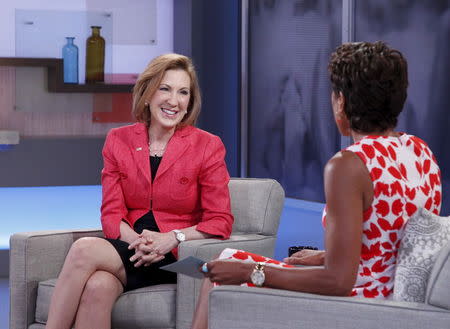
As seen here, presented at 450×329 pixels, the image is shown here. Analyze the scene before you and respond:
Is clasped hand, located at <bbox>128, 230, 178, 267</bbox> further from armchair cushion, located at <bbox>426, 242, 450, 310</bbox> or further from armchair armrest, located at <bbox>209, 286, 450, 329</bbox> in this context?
armchair cushion, located at <bbox>426, 242, 450, 310</bbox>

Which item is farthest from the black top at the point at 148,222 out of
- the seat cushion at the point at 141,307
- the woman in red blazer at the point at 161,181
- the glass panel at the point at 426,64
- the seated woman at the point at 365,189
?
the glass panel at the point at 426,64

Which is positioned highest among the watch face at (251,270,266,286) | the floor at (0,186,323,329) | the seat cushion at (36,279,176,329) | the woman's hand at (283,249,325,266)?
the watch face at (251,270,266,286)

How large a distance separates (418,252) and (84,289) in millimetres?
1129

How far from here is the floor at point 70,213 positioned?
614cm

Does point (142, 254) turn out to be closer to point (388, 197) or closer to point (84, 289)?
point (84, 289)

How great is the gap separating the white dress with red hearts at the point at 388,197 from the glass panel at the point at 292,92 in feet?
16.9

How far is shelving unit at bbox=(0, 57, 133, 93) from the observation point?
8.01 meters

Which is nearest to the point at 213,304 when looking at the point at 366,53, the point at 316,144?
the point at 366,53

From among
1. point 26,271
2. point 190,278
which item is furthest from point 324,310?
point 26,271

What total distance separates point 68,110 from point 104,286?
617 centimetres

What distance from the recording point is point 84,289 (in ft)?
8.25

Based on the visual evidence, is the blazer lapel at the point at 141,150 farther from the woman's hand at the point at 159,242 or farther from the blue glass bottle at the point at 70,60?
the blue glass bottle at the point at 70,60

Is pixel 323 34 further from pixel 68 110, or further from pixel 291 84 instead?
pixel 68 110

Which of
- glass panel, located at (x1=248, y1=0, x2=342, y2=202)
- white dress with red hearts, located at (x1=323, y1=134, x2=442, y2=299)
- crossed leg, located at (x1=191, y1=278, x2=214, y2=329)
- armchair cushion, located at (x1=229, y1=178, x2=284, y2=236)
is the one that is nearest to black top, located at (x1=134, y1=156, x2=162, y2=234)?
armchair cushion, located at (x1=229, y1=178, x2=284, y2=236)
